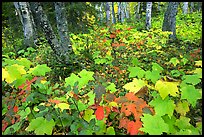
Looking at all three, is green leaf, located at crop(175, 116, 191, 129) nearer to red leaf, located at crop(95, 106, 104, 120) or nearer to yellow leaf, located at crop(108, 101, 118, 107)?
yellow leaf, located at crop(108, 101, 118, 107)

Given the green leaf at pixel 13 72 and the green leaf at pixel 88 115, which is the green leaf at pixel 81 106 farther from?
the green leaf at pixel 13 72

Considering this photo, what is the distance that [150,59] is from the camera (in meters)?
6.79

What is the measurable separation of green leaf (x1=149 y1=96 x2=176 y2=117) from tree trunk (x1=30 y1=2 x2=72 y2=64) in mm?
3698

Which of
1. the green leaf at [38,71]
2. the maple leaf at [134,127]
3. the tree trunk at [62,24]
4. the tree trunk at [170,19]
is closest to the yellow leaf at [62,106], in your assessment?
the green leaf at [38,71]

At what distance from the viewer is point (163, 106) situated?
6.79ft

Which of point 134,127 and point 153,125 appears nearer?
point 153,125

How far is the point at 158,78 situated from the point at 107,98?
55 cm

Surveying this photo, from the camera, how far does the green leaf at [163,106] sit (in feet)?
6.68

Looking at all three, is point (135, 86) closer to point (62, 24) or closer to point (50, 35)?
point (50, 35)

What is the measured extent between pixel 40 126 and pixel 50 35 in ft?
11.5

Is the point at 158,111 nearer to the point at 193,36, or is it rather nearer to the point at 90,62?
the point at 90,62

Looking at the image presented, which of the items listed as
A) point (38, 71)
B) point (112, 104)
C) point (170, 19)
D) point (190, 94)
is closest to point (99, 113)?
point (112, 104)

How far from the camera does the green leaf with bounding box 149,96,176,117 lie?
2035 mm

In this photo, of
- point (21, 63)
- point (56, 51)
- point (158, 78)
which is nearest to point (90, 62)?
point (56, 51)
